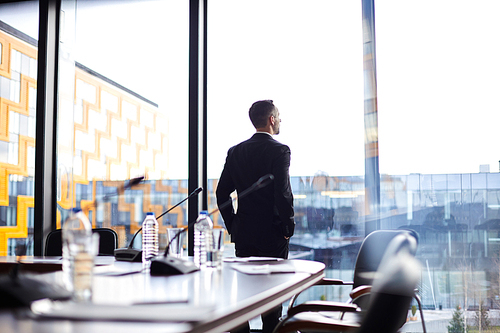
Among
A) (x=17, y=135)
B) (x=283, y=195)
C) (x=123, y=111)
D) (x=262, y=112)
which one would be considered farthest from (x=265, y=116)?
(x=17, y=135)

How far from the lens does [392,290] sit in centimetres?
133

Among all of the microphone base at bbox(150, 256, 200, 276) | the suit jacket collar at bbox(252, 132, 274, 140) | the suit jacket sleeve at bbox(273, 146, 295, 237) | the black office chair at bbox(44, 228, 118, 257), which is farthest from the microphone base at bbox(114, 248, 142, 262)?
the suit jacket collar at bbox(252, 132, 274, 140)

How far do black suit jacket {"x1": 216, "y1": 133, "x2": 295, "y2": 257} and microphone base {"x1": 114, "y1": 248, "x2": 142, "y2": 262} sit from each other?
0.84 meters

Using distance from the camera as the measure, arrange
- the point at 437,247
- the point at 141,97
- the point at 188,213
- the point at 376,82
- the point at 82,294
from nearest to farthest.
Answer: the point at 82,294 → the point at 437,247 → the point at 376,82 → the point at 188,213 → the point at 141,97

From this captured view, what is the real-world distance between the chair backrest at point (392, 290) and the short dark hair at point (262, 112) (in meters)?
1.94

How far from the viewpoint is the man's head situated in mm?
3236

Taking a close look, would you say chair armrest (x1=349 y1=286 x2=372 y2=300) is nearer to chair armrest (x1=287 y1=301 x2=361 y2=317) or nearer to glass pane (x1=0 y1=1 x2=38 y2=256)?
chair armrest (x1=287 y1=301 x2=361 y2=317)

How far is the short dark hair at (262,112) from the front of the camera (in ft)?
10.6

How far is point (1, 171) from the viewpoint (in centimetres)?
482

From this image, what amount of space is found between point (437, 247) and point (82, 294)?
10.2ft

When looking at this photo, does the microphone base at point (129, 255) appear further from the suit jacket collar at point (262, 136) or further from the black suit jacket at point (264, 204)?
the suit jacket collar at point (262, 136)

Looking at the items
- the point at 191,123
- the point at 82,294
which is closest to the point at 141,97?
the point at 191,123

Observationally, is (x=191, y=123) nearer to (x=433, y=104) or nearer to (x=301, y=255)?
(x=301, y=255)

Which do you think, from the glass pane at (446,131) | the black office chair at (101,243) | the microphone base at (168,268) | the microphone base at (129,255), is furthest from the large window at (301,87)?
the microphone base at (168,268)
